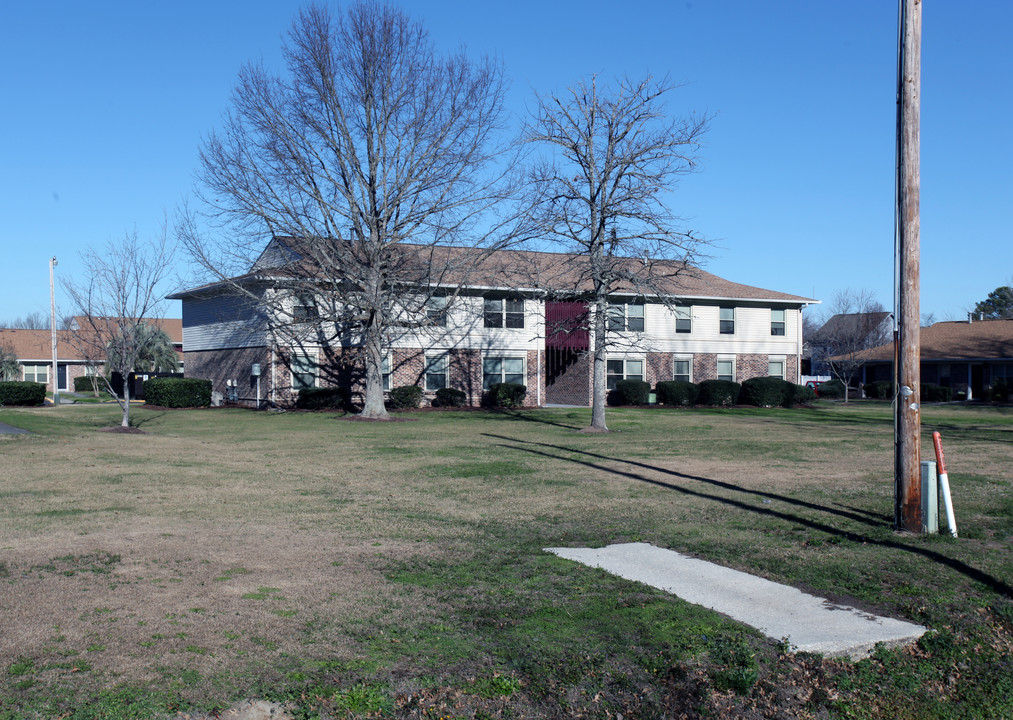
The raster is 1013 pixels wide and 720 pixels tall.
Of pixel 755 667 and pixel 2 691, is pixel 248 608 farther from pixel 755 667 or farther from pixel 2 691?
pixel 755 667

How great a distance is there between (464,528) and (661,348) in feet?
109

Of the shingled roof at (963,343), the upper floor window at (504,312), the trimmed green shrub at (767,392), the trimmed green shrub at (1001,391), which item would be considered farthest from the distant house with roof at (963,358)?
the upper floor window at (504,312)

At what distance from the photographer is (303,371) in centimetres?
3512

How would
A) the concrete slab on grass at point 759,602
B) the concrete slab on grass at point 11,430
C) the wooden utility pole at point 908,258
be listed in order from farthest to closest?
the concrete slab on grass at point 11,430 < the wooden utility pole at point 908,258 < the concrete slab on grass at point 759,602

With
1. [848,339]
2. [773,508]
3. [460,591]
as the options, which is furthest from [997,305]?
[460,591]

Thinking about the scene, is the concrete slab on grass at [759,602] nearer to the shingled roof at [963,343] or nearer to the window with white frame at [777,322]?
the window with white frame at [777,322]

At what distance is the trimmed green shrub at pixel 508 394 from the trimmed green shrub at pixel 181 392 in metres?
12.1

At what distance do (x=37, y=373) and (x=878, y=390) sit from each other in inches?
2243

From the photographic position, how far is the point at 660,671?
5273mm

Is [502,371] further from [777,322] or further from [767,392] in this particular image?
[777,322]

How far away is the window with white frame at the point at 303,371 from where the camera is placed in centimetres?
3503

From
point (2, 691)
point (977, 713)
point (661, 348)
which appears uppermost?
point (661, 348)

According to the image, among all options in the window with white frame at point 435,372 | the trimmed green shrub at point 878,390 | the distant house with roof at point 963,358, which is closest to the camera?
the window with white frame at point 435,372

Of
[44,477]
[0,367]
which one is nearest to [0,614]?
[44,477]
